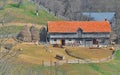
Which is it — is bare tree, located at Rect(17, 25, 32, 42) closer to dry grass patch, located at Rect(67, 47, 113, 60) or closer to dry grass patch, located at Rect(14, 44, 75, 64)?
dry grass patch, located at Rect(14, 44, 75, 64)

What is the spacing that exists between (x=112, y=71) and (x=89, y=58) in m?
5.19

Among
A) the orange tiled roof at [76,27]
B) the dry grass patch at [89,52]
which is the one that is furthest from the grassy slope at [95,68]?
the orange tiled roof at [76,27]

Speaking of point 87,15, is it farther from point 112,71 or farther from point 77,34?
point 112,71

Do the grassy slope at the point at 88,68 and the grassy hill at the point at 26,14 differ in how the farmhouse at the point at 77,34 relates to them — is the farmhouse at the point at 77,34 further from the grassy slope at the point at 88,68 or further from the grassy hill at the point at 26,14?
the grassy hill at the point at 26,14

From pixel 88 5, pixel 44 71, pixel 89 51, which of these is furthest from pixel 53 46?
pixel 88 5

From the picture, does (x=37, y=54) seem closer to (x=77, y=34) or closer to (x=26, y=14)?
(x=77, y=34)

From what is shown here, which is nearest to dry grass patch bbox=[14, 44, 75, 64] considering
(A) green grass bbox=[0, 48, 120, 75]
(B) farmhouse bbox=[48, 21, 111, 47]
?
(A) green grass bbox=[0, 48, 120, 75]

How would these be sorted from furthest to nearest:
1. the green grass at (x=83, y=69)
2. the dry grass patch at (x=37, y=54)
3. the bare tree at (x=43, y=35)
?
1. the bare tree at (x=43, y=35)
2. the dry grass patch at (x=37, y=54)
3. the green grass at (x=83, y=69)

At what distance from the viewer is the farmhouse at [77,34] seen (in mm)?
72625

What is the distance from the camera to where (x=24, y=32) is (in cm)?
7219

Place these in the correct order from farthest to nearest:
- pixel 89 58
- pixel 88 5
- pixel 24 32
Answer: pixel 88 5 < pixel 24 32 < pixel 89 58

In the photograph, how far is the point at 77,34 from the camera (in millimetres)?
73438

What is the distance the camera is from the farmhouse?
238ft

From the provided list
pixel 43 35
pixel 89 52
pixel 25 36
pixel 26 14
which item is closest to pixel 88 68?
pixel 89 52
